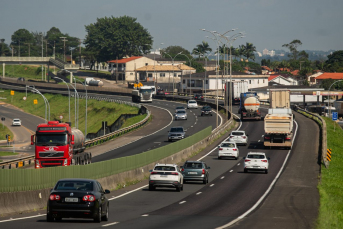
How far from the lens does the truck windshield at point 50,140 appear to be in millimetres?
36781

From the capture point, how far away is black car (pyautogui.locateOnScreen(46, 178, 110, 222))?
1803 centimetres

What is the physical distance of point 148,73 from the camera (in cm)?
18512

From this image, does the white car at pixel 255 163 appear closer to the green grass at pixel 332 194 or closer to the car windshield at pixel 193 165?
the green grass at pixel 332 194

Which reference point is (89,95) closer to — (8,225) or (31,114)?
(31,114)

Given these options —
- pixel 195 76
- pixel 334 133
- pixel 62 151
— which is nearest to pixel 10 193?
pixel 62 151

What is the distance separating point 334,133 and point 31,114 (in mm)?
80095

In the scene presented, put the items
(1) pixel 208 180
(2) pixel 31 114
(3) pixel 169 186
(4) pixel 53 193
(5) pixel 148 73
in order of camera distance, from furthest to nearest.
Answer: (5) pixel 148 73 < (2) pixel 31 114 < (1) pixel 208 180 < (3) pixel 169 186 < (4) pixel 53 193

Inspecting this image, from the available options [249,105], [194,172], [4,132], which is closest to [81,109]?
[4,132]

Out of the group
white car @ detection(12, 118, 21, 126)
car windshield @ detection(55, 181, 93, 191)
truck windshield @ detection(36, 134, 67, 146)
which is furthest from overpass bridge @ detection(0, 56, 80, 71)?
car windshield @ detection(55, 181, 93, 191)

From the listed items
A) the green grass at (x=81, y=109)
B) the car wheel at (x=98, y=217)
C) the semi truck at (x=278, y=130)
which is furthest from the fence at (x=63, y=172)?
the green grass at (x=81, y=109)

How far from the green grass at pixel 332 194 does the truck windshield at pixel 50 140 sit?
15826 millimetres

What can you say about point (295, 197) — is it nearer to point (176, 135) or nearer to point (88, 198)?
point (88, 198)

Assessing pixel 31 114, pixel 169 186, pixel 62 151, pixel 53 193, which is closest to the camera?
pixel 53 193

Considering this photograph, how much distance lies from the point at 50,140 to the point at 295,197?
15.2 m
